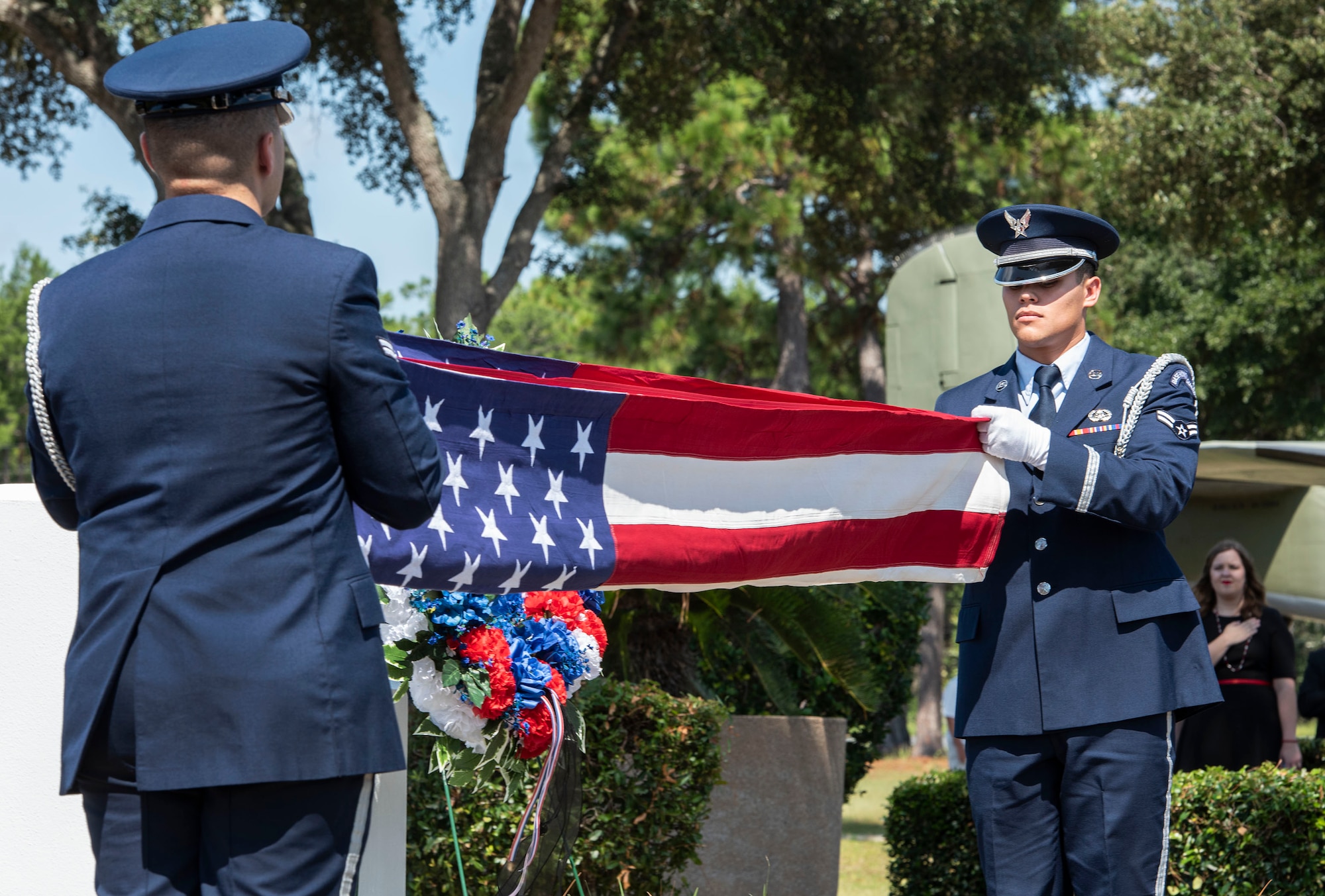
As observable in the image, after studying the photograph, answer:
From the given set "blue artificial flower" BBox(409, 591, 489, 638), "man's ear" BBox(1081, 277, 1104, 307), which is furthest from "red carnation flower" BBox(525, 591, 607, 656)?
"man's ear" BBox(1081, 277, 1104, 307)

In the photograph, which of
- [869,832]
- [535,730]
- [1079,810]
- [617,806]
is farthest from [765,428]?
[869,832]

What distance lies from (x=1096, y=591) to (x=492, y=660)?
160cm

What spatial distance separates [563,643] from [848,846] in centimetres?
820

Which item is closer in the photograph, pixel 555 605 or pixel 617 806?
pixel 555 605

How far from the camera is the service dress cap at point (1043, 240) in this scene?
3.56 meters

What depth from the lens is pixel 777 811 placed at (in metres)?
6.91

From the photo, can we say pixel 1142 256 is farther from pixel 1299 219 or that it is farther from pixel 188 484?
pixel 188 484

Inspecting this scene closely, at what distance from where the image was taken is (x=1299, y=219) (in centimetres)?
1424

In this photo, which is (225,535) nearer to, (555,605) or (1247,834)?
(555,605)

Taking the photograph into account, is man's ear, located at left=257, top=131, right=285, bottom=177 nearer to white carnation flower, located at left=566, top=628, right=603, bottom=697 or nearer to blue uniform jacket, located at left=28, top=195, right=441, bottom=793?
blue uniform jacket, located at left=28, top=195, right=441, bottom=793

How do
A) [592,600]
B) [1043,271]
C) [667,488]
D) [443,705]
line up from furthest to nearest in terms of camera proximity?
[592,600]
[443,705]
[667,488]
[1043,271]

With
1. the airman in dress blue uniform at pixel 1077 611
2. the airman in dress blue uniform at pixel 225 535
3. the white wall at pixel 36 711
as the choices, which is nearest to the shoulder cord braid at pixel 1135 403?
the airman in dress blue uniform at pixel 1077 611

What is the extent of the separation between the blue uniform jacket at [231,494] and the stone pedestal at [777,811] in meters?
4.86

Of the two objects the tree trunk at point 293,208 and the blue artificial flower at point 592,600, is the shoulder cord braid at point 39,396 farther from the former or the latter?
the tree trunk at point 293,208
